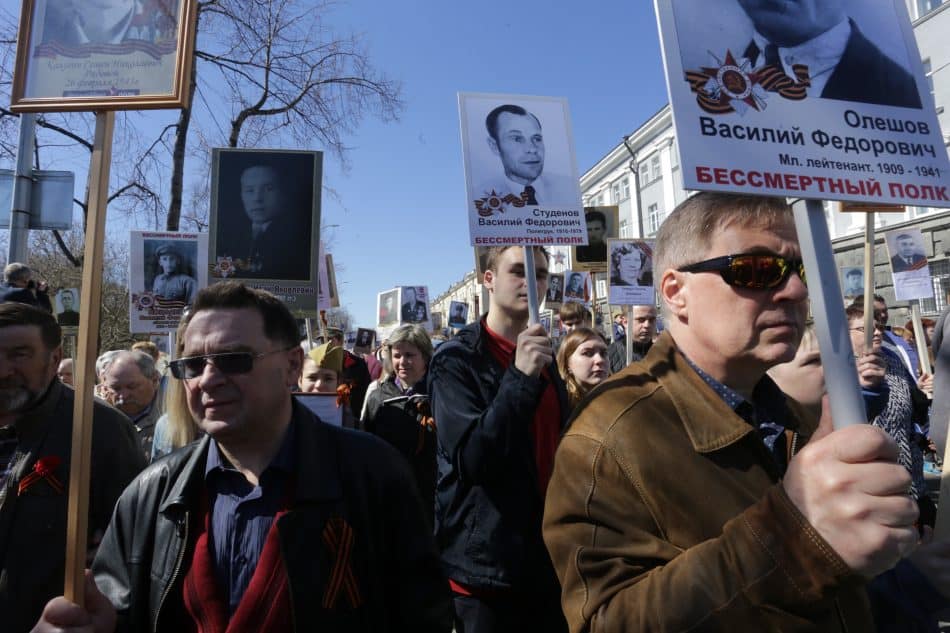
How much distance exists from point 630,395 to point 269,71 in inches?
490

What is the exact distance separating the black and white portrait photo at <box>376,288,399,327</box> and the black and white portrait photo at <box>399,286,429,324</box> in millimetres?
211

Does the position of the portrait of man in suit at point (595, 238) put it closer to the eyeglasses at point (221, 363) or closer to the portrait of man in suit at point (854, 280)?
the eyeglasses at point (221, 363)

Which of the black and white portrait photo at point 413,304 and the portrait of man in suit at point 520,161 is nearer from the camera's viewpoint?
the portrait of man in suit at point 520,161

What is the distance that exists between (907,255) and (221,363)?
843cm

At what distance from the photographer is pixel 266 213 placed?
4.43 m

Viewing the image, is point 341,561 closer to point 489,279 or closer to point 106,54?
point 106,54

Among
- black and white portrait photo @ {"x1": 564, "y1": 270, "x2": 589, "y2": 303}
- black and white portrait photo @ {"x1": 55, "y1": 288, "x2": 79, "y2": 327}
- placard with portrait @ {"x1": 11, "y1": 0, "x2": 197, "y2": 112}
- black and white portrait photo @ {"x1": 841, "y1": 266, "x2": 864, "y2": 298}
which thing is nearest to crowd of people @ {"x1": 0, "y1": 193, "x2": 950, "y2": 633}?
placard with portrait @ {"x1": 11, "y1": 0, "x2": 197, "y2": 112}

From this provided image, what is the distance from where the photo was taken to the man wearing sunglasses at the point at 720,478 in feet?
3.39

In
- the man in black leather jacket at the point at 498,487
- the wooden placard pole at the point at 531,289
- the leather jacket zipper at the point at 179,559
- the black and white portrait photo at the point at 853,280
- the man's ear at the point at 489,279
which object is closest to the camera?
the leather jacket zipper at the point at 179,559

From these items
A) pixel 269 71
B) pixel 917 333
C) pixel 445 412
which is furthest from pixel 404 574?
pixel 269 71

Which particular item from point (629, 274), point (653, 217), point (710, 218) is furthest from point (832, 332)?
point (653, 217)

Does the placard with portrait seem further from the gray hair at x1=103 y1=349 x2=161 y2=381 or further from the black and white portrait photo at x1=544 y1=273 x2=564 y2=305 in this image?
the black and white portrait photo at x1=544 y1=273 x2=564 y2=305

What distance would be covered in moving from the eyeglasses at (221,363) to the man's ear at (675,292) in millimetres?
1235

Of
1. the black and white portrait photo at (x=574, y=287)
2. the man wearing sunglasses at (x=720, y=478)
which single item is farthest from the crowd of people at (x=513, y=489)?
the black and white portrait photo at (x=574, y=287)
